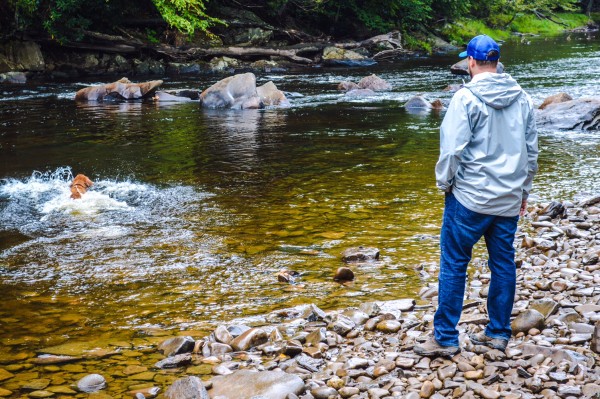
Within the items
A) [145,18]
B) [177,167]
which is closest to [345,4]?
[145,18]

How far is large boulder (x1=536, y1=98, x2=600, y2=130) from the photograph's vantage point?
14867mm

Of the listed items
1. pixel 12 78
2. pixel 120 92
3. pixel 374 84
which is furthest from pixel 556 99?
pixel 12 78

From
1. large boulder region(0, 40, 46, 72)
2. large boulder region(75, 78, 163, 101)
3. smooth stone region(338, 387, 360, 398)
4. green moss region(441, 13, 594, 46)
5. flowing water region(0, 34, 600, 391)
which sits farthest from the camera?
green moss region(441, 13, 594, 46)

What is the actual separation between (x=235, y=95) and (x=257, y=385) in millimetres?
16383

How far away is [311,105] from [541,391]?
1615cm

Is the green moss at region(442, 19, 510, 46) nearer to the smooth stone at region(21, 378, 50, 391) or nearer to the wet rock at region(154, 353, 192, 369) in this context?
the wet rock at region(154, 353, 192, 369)

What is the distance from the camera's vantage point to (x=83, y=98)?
21344mm

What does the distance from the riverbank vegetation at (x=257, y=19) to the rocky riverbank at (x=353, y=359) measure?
24395mm

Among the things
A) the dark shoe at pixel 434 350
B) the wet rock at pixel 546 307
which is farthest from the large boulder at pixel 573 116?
the dark shoe at pixel 434 350

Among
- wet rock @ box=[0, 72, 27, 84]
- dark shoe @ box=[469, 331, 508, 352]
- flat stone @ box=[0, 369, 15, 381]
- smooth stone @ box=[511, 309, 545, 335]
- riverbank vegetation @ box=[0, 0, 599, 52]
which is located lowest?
flat stone @ box=[0, 369, 15, 381]

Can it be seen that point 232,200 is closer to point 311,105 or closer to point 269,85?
point 311,105

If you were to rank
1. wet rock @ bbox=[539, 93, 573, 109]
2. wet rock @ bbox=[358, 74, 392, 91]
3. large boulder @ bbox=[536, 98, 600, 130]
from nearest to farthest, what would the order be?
large boulder @ bbox=[536, 98, 600, 130] < wet rock @ bbox=[539, 93, 573, 109] < wet rock @ bbox=[358, 74, 392, 91]

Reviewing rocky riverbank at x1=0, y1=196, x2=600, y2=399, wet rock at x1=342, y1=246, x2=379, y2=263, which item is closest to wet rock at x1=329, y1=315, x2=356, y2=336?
rocky riverbank at x1=0, y1=196, x2=600, y2=399

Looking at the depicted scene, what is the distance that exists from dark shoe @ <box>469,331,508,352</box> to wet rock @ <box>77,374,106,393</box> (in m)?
2.60
